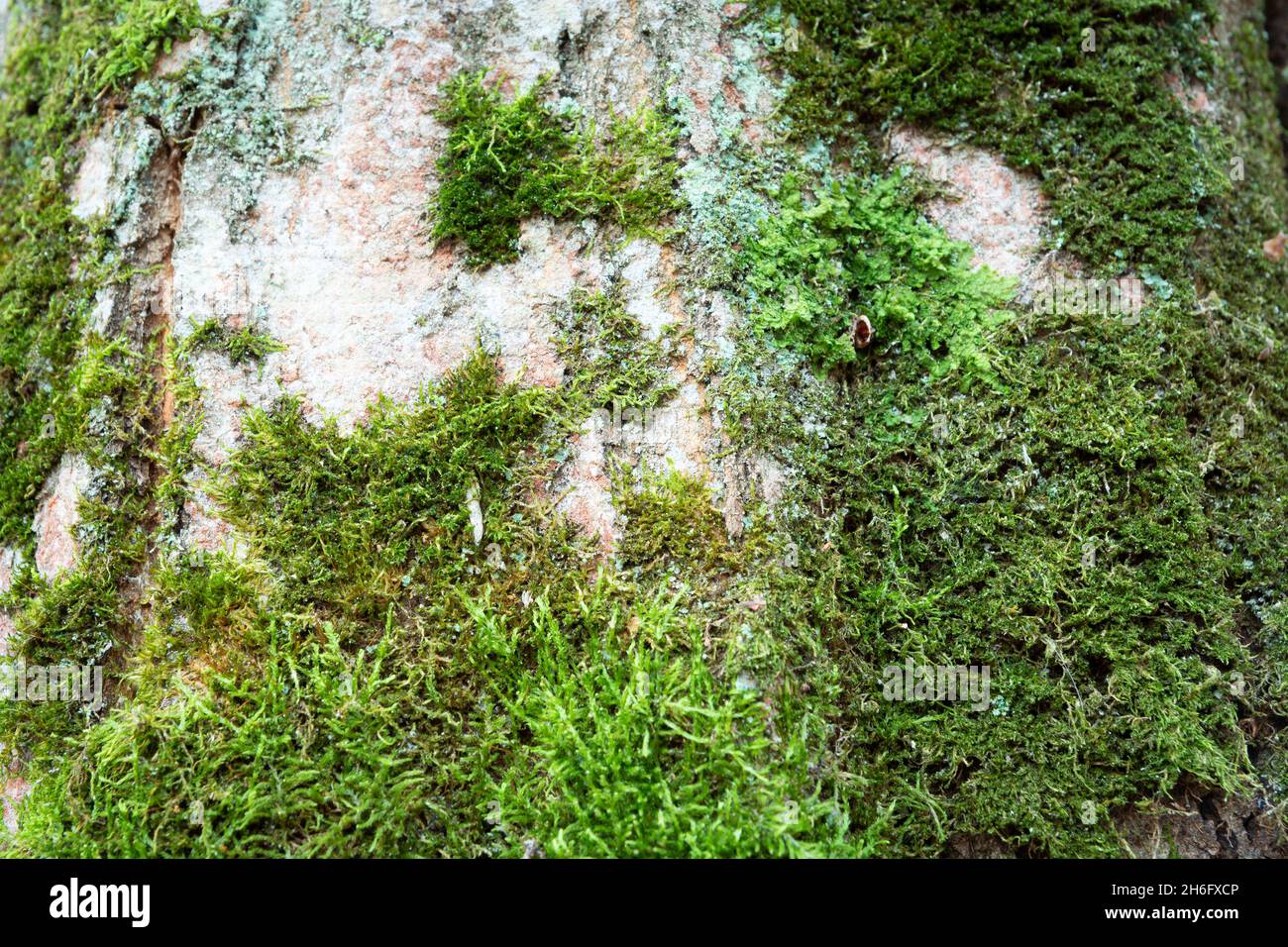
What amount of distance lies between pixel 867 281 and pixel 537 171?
122 cm

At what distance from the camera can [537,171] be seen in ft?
8.95

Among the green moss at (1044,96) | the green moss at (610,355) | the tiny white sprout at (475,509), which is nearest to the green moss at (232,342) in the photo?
the tiny white sprout at (475,509)

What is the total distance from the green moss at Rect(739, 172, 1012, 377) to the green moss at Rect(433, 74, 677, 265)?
428 mm

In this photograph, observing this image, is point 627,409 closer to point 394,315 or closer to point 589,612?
point 589,612

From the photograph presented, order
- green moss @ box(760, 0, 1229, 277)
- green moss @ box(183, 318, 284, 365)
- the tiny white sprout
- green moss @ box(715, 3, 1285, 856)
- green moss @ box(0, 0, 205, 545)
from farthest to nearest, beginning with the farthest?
green moss @ box(760, 0, 1229, 277)
green moss @ box(0, 0, 205, 545)
green moss @ box(183, 318, 284, 365)
the tiny white sprout
green moss @ box(715, 3, 1285, 856)

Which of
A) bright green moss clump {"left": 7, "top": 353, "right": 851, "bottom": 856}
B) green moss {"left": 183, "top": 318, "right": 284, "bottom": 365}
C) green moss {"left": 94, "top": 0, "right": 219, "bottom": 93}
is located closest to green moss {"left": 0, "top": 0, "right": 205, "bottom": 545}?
green moss {"left": 94, "top": 0, "right": 219, "bottom": 93}

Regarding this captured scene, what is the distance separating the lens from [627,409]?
2551mm

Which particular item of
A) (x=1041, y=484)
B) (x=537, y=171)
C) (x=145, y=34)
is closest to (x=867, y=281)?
(x=1041, y=484)

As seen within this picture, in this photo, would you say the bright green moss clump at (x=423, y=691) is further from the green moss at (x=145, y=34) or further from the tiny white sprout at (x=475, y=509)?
the green moss at (x=145, y=34)

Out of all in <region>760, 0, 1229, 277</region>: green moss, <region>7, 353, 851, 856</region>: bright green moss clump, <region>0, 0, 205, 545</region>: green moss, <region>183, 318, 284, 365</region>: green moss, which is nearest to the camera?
<region>7, 353, 851, 856</region>: bright green moss clump

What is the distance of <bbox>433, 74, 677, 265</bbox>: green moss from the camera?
268cm

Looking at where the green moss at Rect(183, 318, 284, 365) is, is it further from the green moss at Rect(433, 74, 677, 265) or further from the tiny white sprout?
the tiny white sprout

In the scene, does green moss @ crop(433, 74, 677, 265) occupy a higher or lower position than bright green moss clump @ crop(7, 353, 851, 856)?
higher

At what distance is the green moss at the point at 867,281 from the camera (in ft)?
8.71
